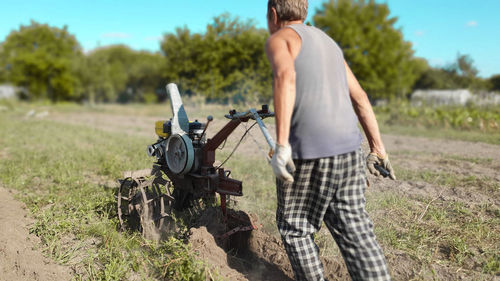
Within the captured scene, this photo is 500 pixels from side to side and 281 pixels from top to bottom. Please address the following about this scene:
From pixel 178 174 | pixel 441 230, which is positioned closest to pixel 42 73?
pixel 178 174

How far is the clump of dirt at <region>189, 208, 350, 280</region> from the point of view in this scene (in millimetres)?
3037

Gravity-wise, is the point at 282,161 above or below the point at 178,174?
above

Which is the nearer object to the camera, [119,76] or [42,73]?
[119,76]

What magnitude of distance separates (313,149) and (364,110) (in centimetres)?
60

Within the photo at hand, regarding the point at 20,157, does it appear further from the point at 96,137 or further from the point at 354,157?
the point at 354,157

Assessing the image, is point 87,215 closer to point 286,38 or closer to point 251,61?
point 286,38

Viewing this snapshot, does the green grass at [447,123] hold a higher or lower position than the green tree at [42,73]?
lower

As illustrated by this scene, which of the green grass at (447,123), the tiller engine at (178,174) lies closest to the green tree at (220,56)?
the green grass at (447,123)

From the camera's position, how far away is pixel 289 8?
2.29 metres

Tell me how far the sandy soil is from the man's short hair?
2.58m

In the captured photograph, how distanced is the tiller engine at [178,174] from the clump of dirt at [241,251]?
0.18 meters

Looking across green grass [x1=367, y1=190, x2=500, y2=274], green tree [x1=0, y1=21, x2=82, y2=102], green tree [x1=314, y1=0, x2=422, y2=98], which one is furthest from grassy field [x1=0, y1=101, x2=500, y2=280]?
green tree [x1=0, y1=21, x2=82, y2=102]

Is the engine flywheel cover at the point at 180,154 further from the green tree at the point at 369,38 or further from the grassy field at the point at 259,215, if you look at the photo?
the green tree at the point at 369,38

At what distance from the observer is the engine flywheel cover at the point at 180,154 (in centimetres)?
343
